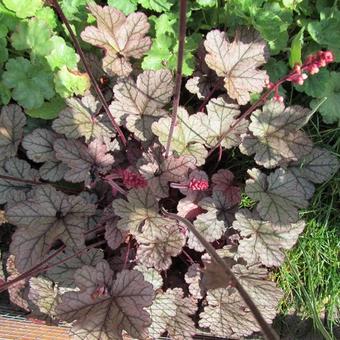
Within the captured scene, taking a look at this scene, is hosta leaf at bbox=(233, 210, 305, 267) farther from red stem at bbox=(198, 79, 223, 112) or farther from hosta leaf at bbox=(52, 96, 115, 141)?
hosta leaf at bbox=(52, 96, 115, 141)

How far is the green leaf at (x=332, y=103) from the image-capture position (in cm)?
209

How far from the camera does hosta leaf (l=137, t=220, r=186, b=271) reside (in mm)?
1893

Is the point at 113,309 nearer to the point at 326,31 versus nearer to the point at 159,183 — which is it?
the point at 159,183

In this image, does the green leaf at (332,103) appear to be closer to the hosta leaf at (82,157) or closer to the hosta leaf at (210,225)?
the hosta leaf at (210,225)

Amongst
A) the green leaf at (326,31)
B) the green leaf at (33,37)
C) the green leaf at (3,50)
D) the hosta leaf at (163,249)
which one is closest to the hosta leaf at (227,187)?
the hosta leaf at (163,249)

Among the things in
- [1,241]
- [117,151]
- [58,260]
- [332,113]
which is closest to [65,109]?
[117,151]

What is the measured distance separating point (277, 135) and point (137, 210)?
0.60 m

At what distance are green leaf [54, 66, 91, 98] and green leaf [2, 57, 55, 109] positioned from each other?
0.05m

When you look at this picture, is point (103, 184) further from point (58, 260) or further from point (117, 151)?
point (58, 260)

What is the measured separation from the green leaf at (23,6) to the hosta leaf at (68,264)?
961 mm

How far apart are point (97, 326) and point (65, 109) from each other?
834 mm

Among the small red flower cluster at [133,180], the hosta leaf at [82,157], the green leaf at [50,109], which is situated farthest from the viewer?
the green leaf at [50,109]

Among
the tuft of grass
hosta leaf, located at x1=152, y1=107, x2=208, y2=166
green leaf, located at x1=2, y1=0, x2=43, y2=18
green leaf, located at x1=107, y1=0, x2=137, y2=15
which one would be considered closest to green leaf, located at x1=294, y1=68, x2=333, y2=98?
the tuft of grass

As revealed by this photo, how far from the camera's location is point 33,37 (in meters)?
2.07
